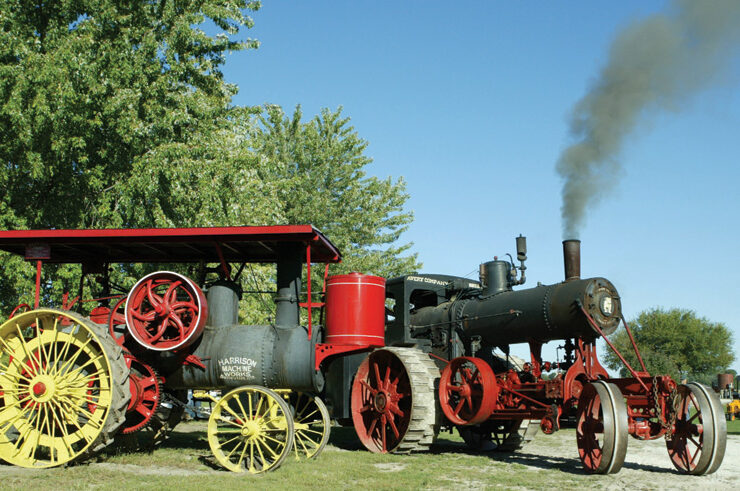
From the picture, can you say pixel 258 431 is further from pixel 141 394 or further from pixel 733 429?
pixel 733 429

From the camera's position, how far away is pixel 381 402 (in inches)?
419

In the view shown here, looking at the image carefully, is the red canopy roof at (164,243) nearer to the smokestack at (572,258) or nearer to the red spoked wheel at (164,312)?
the red spoked wheel at (164,312)

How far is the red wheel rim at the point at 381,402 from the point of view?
10.6 m

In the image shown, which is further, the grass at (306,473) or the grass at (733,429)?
the grass at (733,429)

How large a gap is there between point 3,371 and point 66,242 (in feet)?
6.51

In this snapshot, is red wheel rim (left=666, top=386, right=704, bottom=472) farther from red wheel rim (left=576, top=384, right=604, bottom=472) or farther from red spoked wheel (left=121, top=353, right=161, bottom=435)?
red spoked wheel (left=121, top=353, right=161, bottom=435)

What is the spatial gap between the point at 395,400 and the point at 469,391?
1166 mm

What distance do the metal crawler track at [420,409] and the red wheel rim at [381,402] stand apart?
6.8 inches

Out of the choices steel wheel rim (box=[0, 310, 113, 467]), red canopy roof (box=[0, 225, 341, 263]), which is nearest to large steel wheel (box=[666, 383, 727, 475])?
red canopy roof (box=[0, 225, 341, 263])

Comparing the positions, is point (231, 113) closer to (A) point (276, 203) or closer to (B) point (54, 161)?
(A) point (276, 203)

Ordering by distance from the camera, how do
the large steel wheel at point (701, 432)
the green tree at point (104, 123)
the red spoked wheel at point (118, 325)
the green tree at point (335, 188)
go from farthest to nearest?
1. the green tree at point (335, 188)
2. the green tree at point (104, 123)
3. the red spoked wheel at point (118, 325)
4. the large steel wheel at point (701, 432)

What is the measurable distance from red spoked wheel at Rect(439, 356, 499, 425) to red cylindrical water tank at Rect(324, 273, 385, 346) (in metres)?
1.21

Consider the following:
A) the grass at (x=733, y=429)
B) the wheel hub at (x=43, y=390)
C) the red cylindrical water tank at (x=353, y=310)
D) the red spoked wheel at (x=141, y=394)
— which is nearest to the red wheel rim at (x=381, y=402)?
the red cylindrical water tank at (x=353, y=310)

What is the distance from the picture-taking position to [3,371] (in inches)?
359
